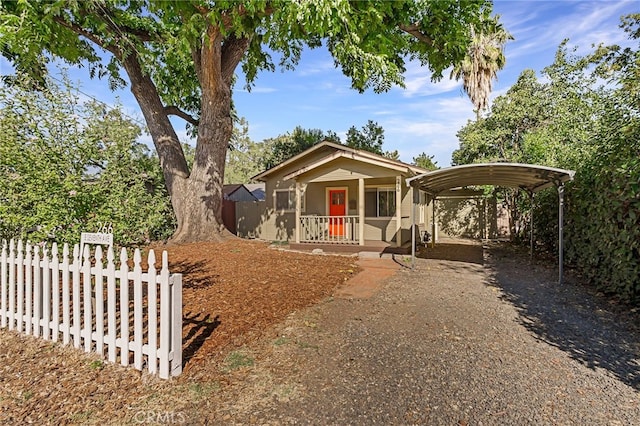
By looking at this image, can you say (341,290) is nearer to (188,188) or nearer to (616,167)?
(616,167)

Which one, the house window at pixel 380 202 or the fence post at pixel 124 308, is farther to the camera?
the house window at pixel 380 202

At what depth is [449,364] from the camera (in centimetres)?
321

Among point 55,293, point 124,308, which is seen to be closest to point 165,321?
point 124,308

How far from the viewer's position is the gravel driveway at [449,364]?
248cm

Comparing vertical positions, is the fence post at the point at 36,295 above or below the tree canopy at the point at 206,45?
below

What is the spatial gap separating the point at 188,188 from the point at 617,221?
11.5 meters

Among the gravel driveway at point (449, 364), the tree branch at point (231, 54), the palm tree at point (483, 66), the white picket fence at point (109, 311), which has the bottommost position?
the gravel driveway at point (449, 364)

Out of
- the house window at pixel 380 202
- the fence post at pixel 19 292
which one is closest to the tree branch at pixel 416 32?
the house window at pixel 380 202

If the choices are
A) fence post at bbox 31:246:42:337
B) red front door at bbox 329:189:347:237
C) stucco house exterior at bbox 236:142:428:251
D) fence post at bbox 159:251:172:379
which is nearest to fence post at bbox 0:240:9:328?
fence post at bbox 31:246:42:337

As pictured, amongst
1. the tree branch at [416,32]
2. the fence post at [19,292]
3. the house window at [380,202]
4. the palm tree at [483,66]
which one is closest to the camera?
the fence post at [19,292]

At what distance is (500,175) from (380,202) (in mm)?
4698

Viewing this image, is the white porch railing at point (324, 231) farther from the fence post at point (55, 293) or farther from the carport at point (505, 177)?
the fence post at point (55, 293)

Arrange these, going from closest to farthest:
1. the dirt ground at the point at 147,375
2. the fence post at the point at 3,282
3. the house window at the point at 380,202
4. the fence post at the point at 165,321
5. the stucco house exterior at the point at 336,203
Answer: the dirt ground at the point at 147,375, the fence post at the point at 165,321, the fence post at the point at 3,282, the stucco house exterior at the point at 336,203, the house window at the point at 380,202

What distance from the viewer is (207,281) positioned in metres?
6.14
